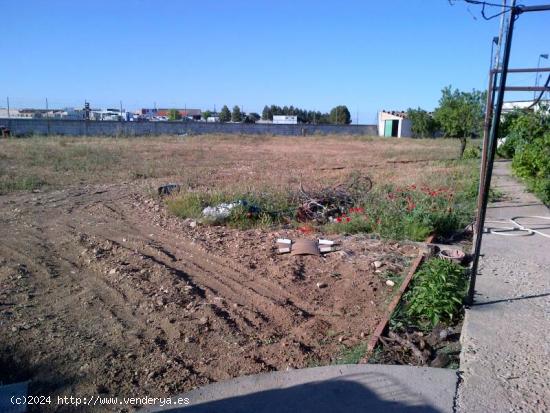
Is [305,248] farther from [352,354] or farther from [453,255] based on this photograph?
[352,354]

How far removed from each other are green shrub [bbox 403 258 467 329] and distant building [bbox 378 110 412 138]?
59239 millimetres

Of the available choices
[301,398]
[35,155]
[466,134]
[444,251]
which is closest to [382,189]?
[444,251]

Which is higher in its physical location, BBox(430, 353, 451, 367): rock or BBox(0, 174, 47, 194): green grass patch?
BBox(430, 353, 451, 367): rock

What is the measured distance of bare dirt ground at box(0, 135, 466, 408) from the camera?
4.29 meters

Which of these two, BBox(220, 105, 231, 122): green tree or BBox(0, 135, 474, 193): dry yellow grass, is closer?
BBox(0, 135, 474, 193): dry yellow grass

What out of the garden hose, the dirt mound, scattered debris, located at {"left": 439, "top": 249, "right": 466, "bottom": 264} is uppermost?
the garden hose

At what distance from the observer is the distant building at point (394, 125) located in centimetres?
6525

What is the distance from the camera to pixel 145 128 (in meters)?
51.2

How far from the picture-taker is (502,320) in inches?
193

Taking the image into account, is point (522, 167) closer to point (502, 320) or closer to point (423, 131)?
point (502, 320)

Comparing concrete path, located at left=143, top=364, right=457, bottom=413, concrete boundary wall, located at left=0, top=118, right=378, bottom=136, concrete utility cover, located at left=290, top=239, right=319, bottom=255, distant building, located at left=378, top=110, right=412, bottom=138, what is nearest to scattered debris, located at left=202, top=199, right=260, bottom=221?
concrete utility cover, located at left=290, top=239, right=319, bottom=255

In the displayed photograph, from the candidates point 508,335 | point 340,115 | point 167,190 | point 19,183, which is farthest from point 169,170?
point 340,115

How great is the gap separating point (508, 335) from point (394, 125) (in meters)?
65.6

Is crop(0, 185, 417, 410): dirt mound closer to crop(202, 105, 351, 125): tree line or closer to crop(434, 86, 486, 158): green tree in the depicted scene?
crop(434, 86, 486, 158): green tree
